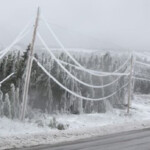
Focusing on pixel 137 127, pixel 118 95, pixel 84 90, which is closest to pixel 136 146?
pixel 137 127

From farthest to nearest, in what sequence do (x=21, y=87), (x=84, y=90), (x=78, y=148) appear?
(x=84, y=90)
(x=21, y=87)
(x=78, y=148)

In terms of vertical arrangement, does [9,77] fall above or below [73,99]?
above

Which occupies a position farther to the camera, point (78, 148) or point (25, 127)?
point (25, 127)

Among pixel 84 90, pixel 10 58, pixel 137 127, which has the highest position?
pixel 10 58

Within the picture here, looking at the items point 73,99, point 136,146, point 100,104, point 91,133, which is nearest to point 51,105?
point 73,99

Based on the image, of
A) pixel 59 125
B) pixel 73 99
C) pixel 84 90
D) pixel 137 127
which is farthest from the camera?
pixel 84 90

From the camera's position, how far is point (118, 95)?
3017 cm

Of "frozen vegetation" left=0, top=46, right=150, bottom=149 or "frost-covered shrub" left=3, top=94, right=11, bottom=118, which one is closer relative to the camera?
"frozen vegetation" left=0, top=46, right=150, bottom=149

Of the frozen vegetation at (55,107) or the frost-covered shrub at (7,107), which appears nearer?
the frozen vegetation at (55,107)

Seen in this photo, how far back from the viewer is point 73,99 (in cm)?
2259

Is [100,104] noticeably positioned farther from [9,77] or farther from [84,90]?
[9,77]

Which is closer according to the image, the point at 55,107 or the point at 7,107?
the point at 7,107

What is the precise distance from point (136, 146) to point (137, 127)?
6.87 metres

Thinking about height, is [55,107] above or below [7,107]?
below
